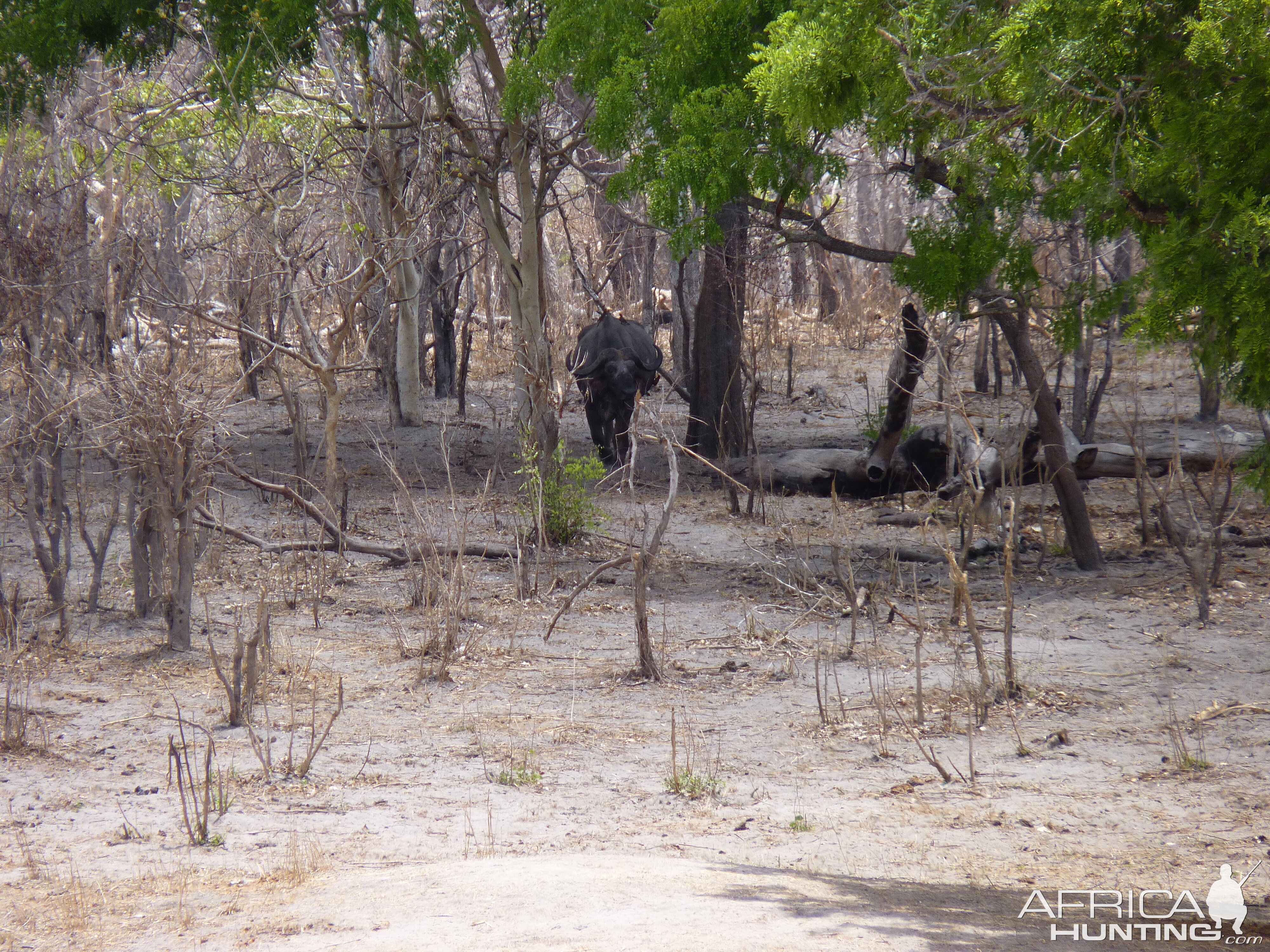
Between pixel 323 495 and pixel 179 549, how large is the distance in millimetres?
2133

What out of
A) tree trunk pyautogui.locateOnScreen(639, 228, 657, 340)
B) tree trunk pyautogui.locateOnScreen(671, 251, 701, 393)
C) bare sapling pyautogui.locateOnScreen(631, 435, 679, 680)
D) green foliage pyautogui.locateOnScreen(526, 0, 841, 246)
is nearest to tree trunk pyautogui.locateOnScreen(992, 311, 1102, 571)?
green foliage pyautogui.locateOnScreen(526, 0, 841, 246)

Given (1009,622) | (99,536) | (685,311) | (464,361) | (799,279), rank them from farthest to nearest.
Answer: (799,279), (464,361), (685,311), (99,536), (1009,622)

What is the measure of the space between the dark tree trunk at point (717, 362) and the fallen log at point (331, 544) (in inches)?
165

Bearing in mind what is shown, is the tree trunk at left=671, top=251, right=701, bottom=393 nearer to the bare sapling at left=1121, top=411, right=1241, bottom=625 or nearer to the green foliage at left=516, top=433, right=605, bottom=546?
the green foliage at left=516, top=433, right=605, bottom=546

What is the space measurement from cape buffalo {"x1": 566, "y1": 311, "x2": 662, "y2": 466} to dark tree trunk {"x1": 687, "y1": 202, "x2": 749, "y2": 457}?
0.74 metres

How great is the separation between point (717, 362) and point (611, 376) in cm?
133

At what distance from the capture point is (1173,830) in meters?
4.71

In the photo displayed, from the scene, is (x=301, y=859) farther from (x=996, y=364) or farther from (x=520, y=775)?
(x=996, y=364)

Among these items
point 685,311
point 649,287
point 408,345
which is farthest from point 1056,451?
point 649,287

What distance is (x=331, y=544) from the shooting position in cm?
970

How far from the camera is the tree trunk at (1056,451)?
29.2ft

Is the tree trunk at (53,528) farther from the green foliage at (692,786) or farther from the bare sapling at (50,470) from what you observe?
the green foliage at (692,786)

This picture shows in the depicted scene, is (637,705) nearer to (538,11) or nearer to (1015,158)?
(1015,158)

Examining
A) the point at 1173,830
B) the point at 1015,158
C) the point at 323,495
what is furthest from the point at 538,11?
the point at 1173,830
